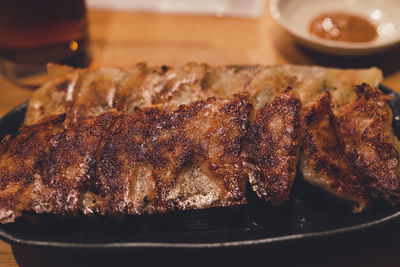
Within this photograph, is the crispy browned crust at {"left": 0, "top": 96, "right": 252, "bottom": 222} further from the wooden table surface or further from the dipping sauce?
the dipping sauce

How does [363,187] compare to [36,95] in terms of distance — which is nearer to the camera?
[363,187]

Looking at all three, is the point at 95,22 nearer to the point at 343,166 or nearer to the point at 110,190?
the point at 110,190

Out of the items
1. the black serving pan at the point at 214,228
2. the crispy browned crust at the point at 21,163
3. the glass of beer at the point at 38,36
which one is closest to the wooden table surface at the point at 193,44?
the glass of beer at the point at 38,36

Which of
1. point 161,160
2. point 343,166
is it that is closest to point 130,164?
point 161,160

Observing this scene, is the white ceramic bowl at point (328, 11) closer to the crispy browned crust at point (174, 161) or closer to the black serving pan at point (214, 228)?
the crispy browned crust at point (174, 161)

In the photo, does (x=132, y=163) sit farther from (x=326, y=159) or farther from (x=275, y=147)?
(x=326, y=159)

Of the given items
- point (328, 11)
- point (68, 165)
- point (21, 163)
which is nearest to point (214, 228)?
point (68, 165)
